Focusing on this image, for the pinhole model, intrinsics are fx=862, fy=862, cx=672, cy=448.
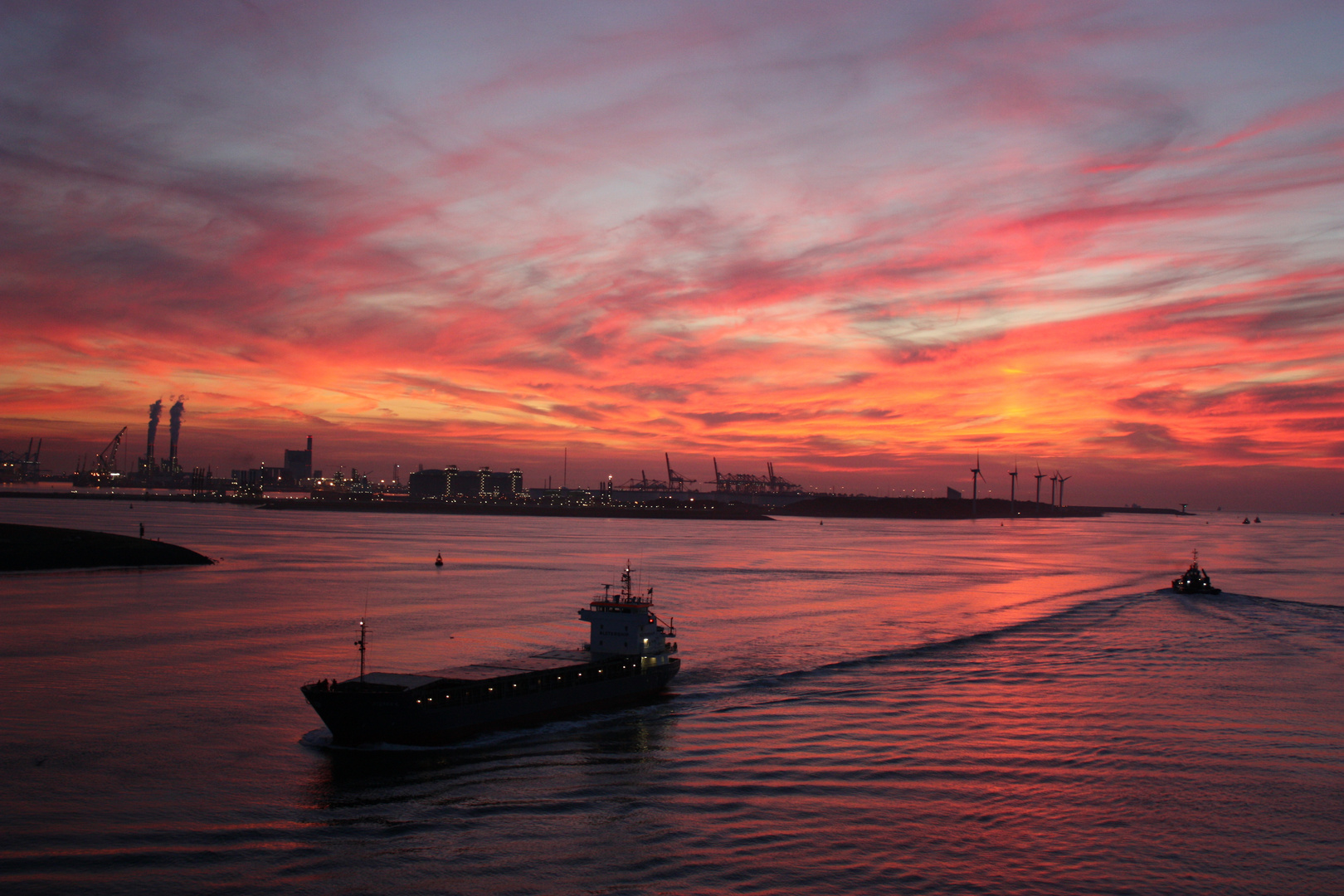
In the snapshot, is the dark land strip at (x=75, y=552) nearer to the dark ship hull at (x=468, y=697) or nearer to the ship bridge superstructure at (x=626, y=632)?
the ship bridge superstructure at (x=626, y=632)

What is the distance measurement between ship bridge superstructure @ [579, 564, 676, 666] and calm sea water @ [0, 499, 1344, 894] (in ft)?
9.69

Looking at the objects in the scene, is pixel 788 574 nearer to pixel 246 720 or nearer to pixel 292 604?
pixel 292 604

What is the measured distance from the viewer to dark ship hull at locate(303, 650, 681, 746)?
4112 cm

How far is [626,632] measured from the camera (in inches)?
2325

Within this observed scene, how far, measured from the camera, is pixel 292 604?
278 ft

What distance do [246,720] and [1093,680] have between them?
54037 millimetres

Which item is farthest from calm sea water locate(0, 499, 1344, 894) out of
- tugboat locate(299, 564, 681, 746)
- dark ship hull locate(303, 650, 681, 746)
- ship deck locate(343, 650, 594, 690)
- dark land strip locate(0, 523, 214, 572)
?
dark land strip locate(0, 523, 214, 572)

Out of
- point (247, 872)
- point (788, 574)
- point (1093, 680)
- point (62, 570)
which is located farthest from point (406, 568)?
point (247, 872)

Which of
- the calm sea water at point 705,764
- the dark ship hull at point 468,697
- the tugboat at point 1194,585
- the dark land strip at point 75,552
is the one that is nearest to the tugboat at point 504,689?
the dark ship hull at point 468,697

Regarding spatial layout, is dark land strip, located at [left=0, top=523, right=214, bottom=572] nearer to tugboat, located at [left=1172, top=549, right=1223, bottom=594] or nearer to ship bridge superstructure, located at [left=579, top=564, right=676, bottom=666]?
ship bridge superstructure, located at [left=579, top=564, right=676, bottom=666]

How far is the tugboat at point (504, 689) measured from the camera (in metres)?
41.2

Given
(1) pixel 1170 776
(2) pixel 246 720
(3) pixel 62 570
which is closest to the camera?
(1) pixel 1170 776

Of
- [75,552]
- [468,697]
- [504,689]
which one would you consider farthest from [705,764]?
[75,552]

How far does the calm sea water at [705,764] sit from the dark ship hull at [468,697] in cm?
147
